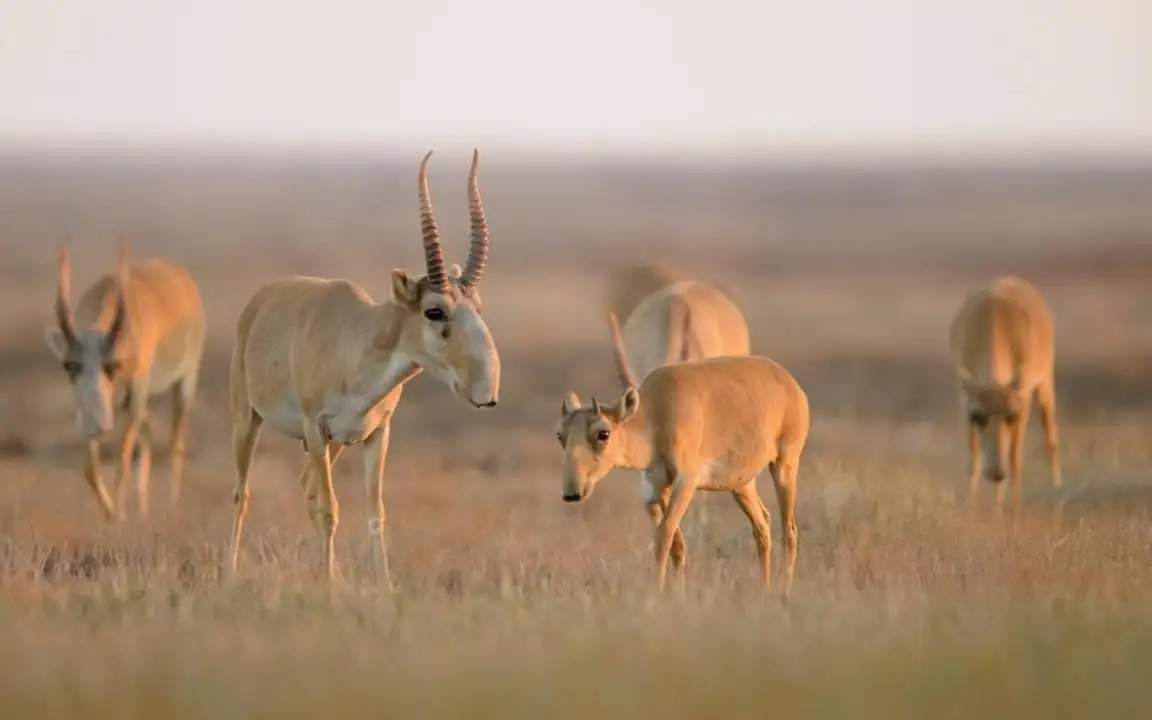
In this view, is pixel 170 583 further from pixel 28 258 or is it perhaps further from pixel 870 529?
pixel 28 258

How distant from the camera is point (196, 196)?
451 feet

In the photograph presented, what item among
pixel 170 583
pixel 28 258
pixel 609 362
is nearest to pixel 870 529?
pixel 170 583

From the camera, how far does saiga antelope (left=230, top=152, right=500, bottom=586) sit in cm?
1055

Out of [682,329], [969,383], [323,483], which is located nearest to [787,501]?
[323,483]

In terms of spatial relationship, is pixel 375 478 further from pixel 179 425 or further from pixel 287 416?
pixel 179 425

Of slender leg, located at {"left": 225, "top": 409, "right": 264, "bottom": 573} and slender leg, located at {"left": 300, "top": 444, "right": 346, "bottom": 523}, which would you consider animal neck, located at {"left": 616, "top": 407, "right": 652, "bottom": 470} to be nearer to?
slender leg, located at {"left": 300, "top": 444, "right": 346, "bottom": 523}

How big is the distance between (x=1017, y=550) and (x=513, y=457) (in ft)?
29.2

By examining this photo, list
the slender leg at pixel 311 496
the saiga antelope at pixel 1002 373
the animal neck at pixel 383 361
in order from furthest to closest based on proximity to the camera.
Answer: the saiga antelope at pixel 1002 373, the slender leg at pixel 311 496, the animal neck at pixel 383 361

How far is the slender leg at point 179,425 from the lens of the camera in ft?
55.8

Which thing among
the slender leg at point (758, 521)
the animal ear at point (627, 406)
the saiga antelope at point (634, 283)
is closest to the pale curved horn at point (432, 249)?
the animal ear at point (627, 406)

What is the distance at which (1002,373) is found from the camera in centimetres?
1761

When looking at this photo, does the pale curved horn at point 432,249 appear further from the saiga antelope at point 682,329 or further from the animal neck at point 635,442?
the saiga antelope at point 682,329

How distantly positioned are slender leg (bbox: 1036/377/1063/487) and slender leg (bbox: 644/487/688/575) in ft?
21.7

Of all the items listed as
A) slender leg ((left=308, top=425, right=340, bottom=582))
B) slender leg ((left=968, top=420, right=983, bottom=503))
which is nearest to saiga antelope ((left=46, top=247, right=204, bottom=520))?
slender leg ((left=308, top=425, right=340, bottom=582))
